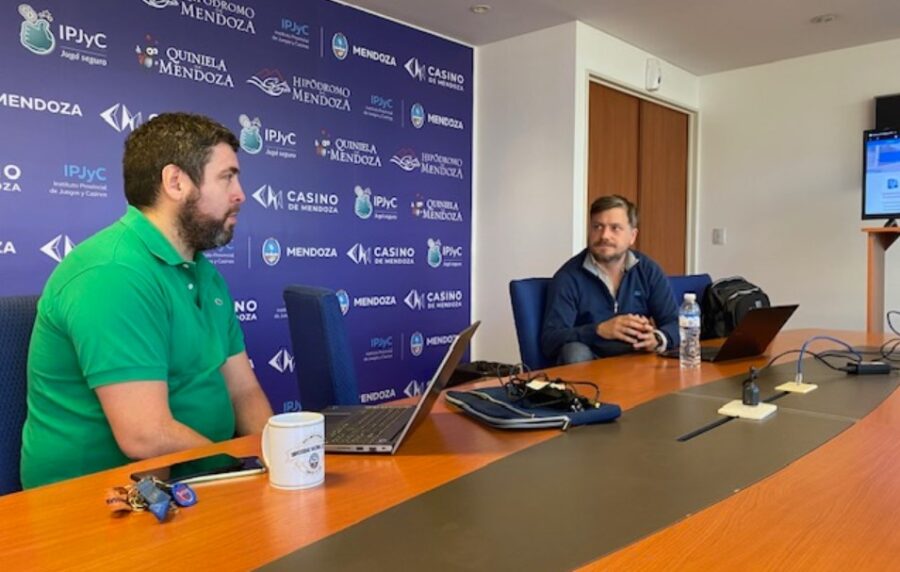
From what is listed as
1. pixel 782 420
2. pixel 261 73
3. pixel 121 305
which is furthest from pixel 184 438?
pixel 261 73

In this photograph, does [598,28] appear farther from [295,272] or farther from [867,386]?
[867,386]

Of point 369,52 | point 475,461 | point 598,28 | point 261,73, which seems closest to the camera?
point 475,461

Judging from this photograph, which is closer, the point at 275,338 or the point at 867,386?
the point at 867,386

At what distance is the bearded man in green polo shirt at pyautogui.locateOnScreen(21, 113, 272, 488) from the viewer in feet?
3.95

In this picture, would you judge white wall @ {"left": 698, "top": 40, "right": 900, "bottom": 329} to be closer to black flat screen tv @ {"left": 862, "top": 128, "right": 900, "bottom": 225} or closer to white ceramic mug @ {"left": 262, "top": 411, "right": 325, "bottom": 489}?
black flat screen tv @ {"left": 862, "top": 128, "right": 900, "bottom": 225}

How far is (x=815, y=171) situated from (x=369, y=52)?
121 inches

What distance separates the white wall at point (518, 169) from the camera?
165 inches

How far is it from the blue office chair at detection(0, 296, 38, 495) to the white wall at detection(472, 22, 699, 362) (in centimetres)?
329

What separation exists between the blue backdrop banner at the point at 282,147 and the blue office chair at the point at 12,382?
156cm

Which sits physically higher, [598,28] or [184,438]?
[598,28]

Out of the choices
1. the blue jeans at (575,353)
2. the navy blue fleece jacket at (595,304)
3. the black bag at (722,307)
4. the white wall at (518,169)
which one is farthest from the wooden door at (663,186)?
the blue jeans at (575,353)

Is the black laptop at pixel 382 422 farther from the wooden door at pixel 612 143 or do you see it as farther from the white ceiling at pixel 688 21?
the wooden door at pixel 612 143

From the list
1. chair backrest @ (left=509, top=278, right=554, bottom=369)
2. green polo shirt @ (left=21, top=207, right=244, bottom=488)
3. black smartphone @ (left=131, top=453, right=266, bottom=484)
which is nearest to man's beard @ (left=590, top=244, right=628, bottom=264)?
chair backrest @ (left=509, top=278, right=554, bottom=369)

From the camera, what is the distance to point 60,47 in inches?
108
